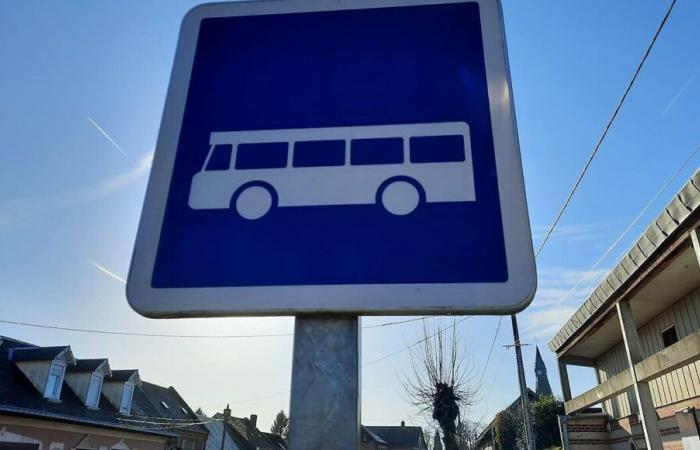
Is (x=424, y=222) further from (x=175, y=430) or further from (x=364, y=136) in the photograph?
(x=175, y=430)

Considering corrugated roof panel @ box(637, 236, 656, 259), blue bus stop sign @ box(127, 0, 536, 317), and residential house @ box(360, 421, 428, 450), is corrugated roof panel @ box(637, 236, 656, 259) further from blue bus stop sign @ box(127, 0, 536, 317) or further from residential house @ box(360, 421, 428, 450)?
residential house @ box(360, 421, 428, 450)

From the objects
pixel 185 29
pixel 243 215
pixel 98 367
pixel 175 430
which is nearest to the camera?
pixel 243 215

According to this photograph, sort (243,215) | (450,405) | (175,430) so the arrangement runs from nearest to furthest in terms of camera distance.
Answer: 1. (243,215)
2. (450,405)
3. (175,430)

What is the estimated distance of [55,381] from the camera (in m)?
19.3

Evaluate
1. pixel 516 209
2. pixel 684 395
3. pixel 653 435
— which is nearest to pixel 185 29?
pixel 516 209

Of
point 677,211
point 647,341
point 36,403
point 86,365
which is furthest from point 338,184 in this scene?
point 86,365

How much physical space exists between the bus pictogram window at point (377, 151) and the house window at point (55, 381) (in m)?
21.9

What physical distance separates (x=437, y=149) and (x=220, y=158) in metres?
0.55

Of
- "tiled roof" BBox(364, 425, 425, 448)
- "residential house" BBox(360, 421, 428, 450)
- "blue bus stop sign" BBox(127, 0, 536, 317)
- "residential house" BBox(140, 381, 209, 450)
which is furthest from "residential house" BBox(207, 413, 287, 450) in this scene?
"blue bus stop sign" BBox(127, 0, 536, 317)

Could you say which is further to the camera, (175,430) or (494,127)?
(175,430)

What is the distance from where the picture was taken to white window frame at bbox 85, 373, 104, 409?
20.8 meters

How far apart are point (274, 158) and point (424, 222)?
1.36 feet

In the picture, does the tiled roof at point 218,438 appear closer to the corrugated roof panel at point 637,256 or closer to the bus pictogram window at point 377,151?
the corrugated roof panel at point 637,256

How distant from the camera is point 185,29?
5.10 ft
